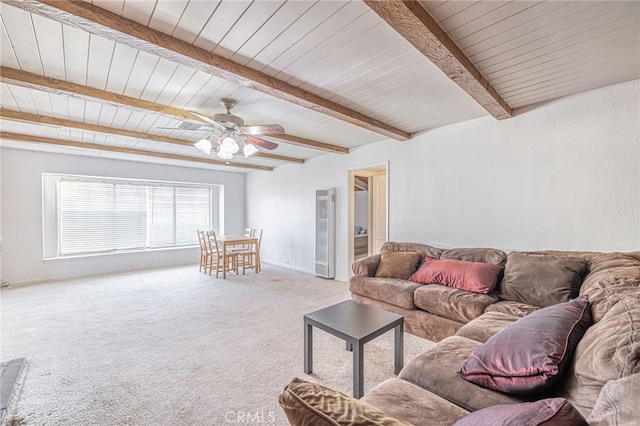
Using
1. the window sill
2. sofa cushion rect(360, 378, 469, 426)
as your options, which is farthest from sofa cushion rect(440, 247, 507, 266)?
the window sill

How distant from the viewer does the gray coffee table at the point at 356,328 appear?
1.78m

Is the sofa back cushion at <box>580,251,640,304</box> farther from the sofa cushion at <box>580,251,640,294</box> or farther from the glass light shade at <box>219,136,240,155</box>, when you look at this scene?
the glass light shade at <box>219,136,240,155</box>

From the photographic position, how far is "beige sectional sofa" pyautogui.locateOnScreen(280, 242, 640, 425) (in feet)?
2.24

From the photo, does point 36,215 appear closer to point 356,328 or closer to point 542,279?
point 356,328

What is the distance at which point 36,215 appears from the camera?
15.7 ft

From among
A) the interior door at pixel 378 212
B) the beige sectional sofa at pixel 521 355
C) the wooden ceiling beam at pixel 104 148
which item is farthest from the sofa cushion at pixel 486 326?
the wooden ceiling beam at pixel 104 148

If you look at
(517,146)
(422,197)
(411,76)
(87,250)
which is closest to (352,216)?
(422,197)

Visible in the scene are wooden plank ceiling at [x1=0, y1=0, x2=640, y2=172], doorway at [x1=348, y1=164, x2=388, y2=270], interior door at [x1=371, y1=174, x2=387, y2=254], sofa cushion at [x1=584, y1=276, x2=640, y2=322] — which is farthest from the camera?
interior door at [x1=371, y1=174, x2=387, y2=254]

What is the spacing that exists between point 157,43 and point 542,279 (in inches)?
132

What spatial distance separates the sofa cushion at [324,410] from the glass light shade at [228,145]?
8.52ft

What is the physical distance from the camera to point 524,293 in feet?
7.87

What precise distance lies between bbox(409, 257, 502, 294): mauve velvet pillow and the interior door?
7.47 feet

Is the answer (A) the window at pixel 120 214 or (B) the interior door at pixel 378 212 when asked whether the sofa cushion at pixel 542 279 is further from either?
(A) the window at pixel 120 214

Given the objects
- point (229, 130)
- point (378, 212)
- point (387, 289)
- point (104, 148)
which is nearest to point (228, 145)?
point (229, 130)
